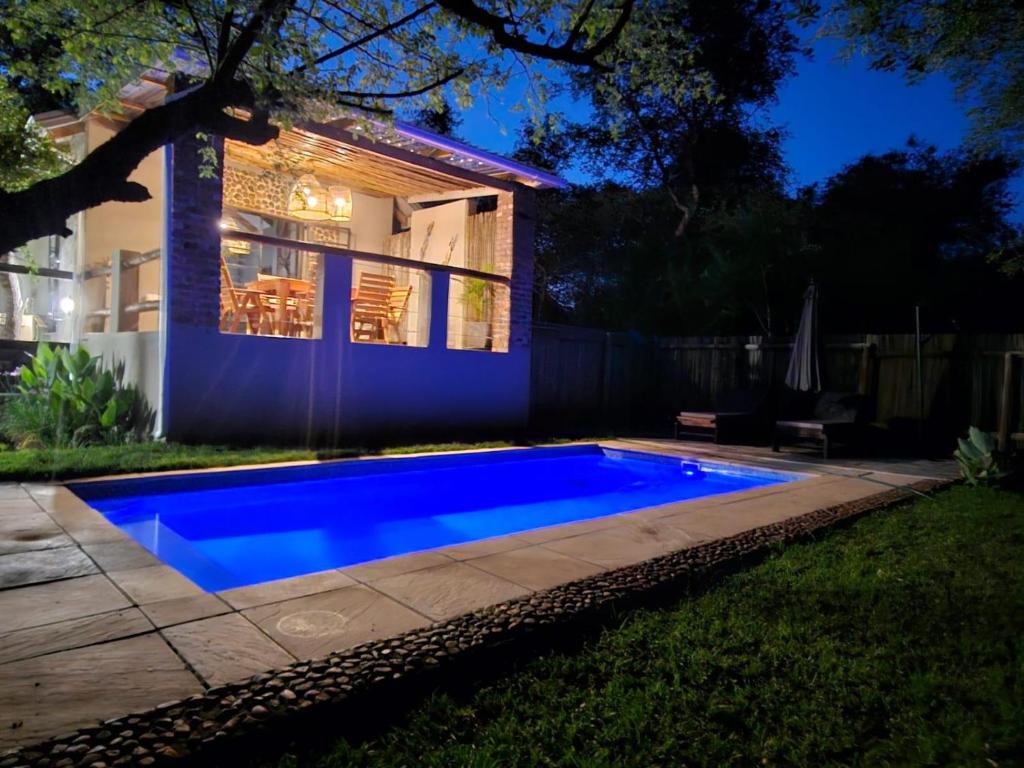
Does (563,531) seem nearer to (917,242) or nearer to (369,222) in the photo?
(369,222)

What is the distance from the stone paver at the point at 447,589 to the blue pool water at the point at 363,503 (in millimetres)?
1546

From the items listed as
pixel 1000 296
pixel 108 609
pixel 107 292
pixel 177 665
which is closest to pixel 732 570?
pixel 177 665

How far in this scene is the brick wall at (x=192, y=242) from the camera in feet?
22.9

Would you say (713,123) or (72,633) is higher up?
(713,123)

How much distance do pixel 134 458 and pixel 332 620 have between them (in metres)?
4.19

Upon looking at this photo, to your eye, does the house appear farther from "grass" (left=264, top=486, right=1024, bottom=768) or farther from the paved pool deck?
Answer: "grass" (left=264, top=486, right=1024, bottom=768)

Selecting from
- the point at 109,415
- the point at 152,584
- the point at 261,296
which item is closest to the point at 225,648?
the point at 152,584

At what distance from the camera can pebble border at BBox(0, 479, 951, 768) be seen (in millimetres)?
1675

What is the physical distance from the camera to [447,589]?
300 centimetres

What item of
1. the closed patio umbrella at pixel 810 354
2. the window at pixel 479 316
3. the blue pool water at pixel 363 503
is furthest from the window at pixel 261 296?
the closed patio umbrella at pixel 810 354

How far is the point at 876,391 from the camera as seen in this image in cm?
981

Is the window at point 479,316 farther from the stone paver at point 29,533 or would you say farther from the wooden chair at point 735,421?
the stone paver at point 29,533

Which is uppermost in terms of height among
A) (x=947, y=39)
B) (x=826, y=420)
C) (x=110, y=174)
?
(x=947, y=39)

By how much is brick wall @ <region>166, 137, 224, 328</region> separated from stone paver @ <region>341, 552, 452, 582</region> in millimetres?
4897
